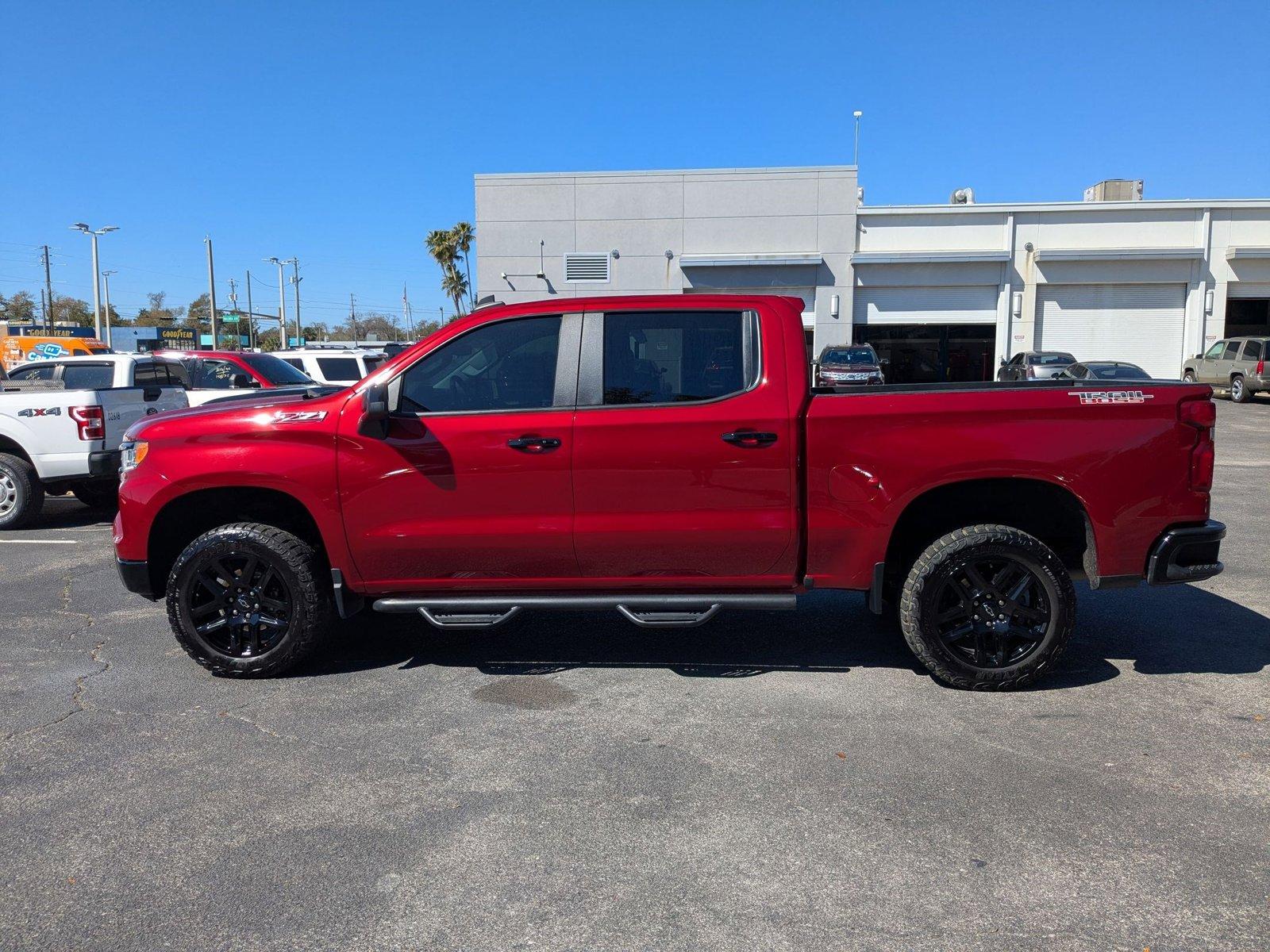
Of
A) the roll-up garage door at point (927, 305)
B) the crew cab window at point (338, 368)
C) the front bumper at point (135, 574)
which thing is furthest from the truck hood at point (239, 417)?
the roll-up garage door at point (927, 305)

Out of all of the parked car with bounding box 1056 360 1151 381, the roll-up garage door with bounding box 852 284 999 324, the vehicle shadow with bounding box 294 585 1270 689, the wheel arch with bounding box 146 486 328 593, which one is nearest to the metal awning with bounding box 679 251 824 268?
the roll-up garage door with bounding box 852 284 999 324

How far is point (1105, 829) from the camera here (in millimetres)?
3490

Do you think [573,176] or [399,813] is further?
[573,176]

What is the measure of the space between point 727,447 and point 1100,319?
31.3 metres

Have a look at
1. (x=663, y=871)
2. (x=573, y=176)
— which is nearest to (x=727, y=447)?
(x=663, y=871)

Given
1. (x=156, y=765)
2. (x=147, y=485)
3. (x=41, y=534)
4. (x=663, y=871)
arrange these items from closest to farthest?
(x=663, y=871), (x=156, y=765), (x=147, y=485), (x=41, y=534)

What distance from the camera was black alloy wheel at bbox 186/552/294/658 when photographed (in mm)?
5109

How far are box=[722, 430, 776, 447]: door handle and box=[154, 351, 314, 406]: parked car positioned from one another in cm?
936

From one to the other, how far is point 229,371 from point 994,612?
1131cm

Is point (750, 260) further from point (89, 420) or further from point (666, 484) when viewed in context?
point (666, 484)

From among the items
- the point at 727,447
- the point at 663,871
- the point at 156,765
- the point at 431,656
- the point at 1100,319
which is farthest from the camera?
the point at 1100,319

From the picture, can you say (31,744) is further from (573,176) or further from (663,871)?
(573,176)

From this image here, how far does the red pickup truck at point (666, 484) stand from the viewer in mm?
4703

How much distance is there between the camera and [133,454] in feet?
17.2
